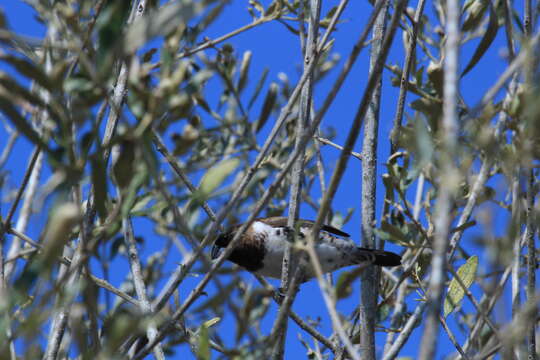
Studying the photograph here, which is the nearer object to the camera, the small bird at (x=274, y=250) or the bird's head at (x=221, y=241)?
the small bird at (x=274, y=250)

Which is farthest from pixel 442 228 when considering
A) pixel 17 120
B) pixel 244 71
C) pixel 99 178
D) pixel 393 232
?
pixel 244 71

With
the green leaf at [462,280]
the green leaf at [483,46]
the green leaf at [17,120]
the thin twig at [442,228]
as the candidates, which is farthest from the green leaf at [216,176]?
the green leaf at [462,280]

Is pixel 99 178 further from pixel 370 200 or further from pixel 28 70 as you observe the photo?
pixel 370 200

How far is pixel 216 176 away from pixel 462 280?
3.58ft

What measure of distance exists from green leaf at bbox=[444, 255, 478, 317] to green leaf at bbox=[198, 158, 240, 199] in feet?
3.38

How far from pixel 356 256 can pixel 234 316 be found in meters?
2.77

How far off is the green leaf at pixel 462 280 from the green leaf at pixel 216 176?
1030 mm

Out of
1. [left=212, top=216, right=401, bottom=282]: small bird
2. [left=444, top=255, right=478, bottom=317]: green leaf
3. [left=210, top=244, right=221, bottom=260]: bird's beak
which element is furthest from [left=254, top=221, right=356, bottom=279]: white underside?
[left=444, top=255, right=478, bottom=317]: green leaf

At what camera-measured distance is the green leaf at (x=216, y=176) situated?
53.9 inches

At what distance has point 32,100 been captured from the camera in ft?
3.92

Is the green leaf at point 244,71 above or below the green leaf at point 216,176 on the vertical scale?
above

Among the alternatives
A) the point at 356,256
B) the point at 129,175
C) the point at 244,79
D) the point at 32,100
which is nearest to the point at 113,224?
the point at 129,175

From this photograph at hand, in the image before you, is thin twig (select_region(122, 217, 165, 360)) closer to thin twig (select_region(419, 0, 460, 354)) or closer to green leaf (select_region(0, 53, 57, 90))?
green leaf (select_region(0, 53, 57, 90))

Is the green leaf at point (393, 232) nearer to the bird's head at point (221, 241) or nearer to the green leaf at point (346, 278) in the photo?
the green leaf at point (346, 278)
